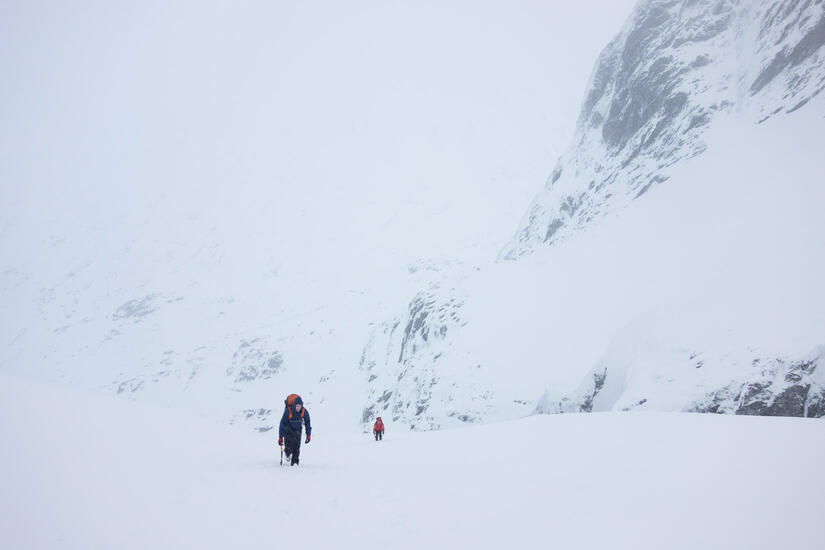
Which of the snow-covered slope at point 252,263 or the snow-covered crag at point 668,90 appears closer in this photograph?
the snow-covered crag at point 668,90

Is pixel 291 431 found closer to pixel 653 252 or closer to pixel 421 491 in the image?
pixel 421 491

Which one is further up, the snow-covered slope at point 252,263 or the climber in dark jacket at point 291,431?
the snow-covered slope at point 252,263

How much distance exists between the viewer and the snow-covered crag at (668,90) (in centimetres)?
2973

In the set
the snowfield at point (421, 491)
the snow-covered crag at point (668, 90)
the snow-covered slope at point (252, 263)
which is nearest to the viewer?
the snowfield at point (421, 491)

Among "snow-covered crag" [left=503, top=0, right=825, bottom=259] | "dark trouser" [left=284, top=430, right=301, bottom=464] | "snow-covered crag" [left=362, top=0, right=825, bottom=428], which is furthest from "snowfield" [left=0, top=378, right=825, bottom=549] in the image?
"snow-covered crag" [left=503, top=0, right=825, bottom=259]

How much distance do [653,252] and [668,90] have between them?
21350 millimetres

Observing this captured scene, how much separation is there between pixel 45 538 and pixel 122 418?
6.88m

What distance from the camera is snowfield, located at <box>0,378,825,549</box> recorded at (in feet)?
14.1

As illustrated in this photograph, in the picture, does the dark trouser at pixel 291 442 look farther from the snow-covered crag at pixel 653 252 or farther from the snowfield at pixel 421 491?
the snow-covered crag at pixel 653 252

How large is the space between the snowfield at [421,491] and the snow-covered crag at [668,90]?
29.9 m

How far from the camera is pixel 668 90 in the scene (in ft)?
123

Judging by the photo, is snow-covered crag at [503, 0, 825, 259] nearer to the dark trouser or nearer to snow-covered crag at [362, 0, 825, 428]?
snow-covered crag at [362, 0, 825, 428]

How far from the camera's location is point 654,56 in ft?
132

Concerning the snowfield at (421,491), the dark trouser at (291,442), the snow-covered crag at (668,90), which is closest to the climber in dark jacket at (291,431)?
the dark trouser at (291,442)
